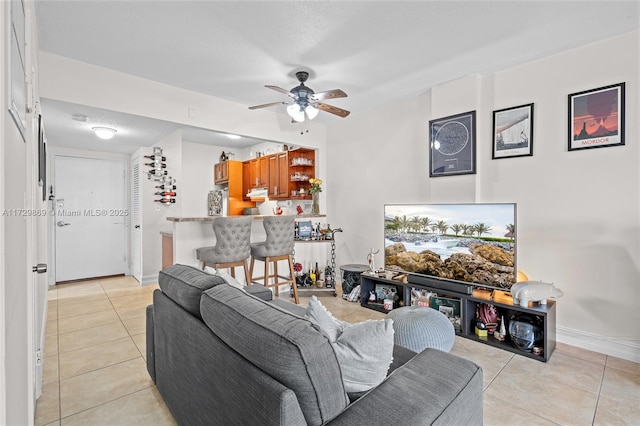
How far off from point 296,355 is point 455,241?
2491mm

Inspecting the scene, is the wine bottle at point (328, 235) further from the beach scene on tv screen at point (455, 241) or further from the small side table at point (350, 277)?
the beach scene on tv screen at point (455, 241)

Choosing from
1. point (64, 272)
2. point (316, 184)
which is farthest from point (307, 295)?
point (64, 272)

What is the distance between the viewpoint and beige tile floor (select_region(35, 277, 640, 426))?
1.84 metres

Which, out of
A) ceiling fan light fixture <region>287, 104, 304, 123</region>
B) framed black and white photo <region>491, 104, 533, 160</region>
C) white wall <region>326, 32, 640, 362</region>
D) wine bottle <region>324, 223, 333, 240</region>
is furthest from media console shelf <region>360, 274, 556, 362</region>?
ceiling fan light fixture <region>287, 104, 304, 123</region>

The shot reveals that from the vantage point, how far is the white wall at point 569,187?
249 centimetres

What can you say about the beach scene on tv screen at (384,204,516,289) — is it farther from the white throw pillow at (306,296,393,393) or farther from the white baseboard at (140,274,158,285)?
the white baseboard at (140,274,158,285)

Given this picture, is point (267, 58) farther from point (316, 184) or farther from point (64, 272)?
point (64, 272)

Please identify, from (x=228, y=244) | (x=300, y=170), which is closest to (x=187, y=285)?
(x=228, y=244)

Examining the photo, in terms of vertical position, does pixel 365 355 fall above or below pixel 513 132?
below

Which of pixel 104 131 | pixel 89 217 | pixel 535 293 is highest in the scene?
pixel 104 131

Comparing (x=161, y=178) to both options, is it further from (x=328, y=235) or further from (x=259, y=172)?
(x=328, y=235)

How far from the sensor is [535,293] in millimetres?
2535

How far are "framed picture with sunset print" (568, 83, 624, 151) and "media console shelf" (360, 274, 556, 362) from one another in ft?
4.39

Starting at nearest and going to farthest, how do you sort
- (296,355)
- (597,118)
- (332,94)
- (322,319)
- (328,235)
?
(296,355), (322,319), (597,118), (332,94), (328,235)
